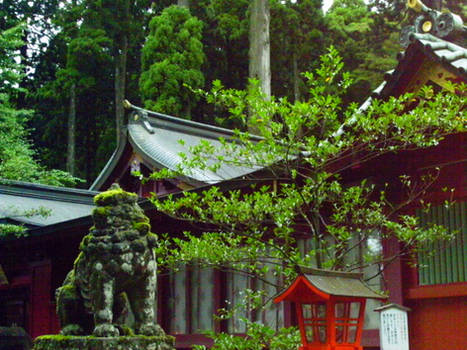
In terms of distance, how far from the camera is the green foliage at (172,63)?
27078 millimetres

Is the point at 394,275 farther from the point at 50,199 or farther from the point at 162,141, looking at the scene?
the point at 50,199

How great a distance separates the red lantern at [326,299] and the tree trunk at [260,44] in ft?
58.0

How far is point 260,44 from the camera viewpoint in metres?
25.2

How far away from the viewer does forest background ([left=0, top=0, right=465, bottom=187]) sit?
28.1 meters

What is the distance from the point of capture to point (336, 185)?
8.30 metres

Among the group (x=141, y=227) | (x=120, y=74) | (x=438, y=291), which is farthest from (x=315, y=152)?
(x=120, y=74)

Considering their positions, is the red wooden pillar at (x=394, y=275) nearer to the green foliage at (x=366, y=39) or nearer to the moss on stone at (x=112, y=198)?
the moss on stone at (x=112, y=198)

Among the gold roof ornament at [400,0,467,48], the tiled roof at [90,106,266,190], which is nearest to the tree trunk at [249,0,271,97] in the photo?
the tiled roof at [90,106,266,190]

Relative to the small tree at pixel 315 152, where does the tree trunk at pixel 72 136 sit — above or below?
above

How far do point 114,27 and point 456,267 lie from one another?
28265 mm

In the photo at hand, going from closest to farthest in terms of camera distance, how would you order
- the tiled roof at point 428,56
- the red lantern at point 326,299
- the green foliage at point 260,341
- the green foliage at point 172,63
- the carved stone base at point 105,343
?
the red lantern at point 326,299
the green foliage at point 260,341
the carved stone base at point 105,343
the tiled roof at point 428,56
the green foliage at point 172,63

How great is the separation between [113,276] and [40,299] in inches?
343

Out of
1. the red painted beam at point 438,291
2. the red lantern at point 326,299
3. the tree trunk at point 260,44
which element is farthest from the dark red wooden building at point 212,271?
the tree trunk at point 260,44

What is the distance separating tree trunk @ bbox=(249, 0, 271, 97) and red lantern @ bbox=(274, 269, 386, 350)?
58.0ft
